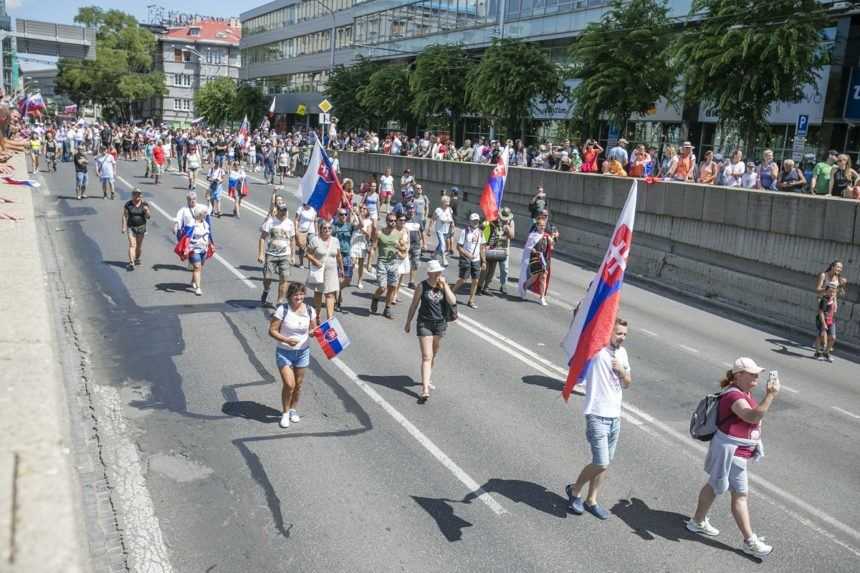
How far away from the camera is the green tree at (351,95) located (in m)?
50.2

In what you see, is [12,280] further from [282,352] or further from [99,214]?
[99,214]

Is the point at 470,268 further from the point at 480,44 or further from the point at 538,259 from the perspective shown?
the point at 480,44

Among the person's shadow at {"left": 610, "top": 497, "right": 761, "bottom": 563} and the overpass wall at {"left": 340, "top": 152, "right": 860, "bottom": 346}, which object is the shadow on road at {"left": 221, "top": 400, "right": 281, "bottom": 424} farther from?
the overpass wall at {"left": 340, "top": 152, "right": 860, "bottom": 346}

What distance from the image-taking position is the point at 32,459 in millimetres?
3338

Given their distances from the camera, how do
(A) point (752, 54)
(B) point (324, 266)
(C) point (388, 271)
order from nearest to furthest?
(B) point (324, 266), (C) point (388, 271), (A) point (752, 54)

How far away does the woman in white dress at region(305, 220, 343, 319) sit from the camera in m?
12.9

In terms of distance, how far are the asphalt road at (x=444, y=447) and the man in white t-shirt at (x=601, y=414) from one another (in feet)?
0.62

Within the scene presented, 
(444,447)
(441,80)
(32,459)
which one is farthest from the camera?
(441,80)

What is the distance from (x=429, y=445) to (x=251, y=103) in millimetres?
75446

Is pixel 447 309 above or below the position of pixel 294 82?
below

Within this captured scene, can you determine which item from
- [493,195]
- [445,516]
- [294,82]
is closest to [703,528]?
[445,516]

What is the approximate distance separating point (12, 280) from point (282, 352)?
117 inches

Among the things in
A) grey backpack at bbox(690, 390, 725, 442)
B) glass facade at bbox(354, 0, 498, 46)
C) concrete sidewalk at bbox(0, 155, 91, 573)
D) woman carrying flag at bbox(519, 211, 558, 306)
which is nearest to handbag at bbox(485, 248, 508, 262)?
woman carrying flag at bbox(519, 211, 558, 306)

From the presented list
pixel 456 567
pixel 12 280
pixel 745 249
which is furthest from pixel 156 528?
pixel 745 249
